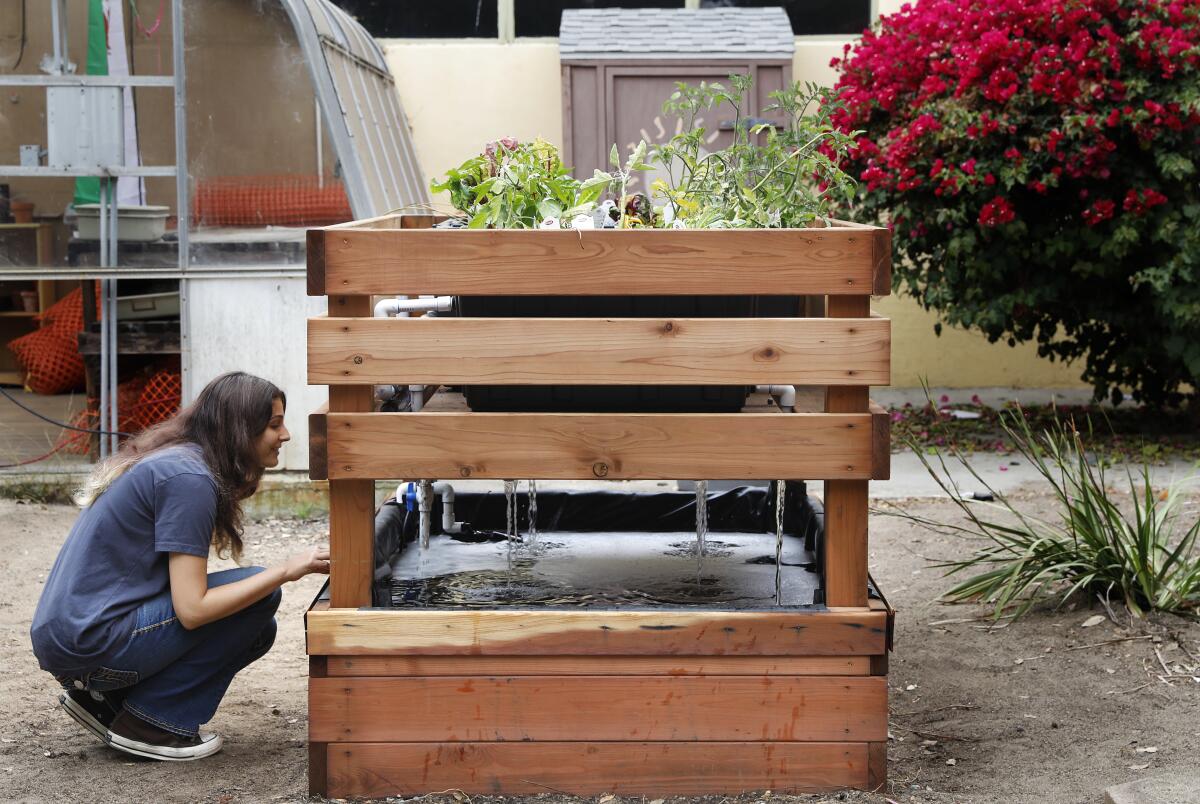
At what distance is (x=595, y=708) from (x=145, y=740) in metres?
1.28

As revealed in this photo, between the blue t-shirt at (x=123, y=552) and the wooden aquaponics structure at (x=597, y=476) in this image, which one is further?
the blue t-shirt at (x=123, y=552)

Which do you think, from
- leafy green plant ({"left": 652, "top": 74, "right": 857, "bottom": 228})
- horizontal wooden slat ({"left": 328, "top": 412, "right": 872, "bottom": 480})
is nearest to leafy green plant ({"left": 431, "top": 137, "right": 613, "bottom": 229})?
leafy green plant ({"left": 652, "top": 74, "right": 857, "bottom": 228})

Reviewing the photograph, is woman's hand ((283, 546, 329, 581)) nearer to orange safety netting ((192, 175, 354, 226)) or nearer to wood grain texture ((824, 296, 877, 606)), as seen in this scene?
wood grain texture ((824, 296, 877, 606))

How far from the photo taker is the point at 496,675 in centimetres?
327

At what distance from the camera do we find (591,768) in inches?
130

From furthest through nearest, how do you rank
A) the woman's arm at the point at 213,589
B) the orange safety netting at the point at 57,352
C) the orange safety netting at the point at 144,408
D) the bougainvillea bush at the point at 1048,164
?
1. the orange safety netting at the point at 57,352
2. the orange safety netting at the point at 144,408
3. the bougainvillea bush at the point at 1048,164
4. the woman's arm at the point at 213,589

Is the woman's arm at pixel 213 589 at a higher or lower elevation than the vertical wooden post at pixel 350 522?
lower

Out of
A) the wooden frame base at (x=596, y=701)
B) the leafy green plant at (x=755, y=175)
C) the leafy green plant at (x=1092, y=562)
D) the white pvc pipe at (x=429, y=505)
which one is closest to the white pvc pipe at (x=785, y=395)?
the leafy green plant at (x=755, y=175)

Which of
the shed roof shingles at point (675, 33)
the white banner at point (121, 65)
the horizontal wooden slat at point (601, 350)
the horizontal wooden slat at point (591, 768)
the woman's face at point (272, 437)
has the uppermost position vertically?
the shed roof shingles at point (675, 33)

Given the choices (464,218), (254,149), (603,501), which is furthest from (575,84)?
(464,218)

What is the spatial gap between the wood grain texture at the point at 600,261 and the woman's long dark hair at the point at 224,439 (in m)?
0.50

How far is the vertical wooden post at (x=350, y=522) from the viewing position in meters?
3.25

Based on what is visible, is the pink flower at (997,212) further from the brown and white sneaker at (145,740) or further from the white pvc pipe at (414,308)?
the brown and white sneaker at (145,740)

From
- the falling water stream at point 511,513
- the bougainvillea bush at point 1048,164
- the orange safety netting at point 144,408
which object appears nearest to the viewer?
the falling water stream at point 511,513
